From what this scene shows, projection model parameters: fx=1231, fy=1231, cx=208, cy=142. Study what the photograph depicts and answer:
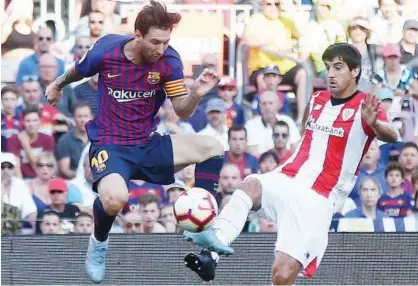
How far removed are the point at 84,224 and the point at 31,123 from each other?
1.17m

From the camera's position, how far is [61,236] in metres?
10.7

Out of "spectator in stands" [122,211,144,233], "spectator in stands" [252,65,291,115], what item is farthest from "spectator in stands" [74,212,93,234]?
"spectator in stands" [252,65,291,115]

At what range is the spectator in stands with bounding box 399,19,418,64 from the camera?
12141mm

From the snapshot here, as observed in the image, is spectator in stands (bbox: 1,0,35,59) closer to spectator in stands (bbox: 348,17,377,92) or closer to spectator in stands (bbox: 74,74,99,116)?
spectator in stands (bbox: 74,74,99,116)

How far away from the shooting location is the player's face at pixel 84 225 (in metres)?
11.3

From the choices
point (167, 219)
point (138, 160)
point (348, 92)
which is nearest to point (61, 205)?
point (167, 219)

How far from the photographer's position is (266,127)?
11750 millimetres

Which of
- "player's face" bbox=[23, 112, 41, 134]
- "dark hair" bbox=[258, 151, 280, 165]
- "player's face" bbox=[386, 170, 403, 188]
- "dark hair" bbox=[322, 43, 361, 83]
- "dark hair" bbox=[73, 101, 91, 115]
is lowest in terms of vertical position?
"player's face" bbox=[386, 170, 403, 188]

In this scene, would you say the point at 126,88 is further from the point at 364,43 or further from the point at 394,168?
the point at 364,43

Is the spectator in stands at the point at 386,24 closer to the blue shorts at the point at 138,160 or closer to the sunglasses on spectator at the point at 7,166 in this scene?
the sunglasses on spectator at the point at 7,166

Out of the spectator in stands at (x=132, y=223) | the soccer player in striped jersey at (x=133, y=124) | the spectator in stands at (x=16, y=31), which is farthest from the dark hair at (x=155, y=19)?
the spectator in stands at (x=16, y=31)

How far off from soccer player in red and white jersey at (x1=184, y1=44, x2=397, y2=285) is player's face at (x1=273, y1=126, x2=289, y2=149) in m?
3.27

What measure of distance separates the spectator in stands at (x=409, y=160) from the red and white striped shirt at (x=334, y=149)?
→ 3.40 m

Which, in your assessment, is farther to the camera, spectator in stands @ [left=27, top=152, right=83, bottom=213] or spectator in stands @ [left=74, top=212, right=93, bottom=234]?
spectator in stands @ [left=27, top=152, right=83, bottom=213]
